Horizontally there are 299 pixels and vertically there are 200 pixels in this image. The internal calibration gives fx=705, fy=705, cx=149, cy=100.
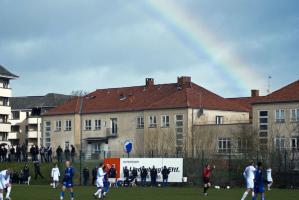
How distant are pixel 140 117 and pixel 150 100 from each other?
13.0ft

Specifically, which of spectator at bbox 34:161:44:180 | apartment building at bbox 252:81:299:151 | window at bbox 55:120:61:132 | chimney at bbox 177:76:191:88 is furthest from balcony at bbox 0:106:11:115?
spectator at bbox 34:161:44:180

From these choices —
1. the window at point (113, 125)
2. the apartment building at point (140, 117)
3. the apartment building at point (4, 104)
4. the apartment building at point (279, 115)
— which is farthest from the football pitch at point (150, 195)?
the apartment building at point (4, 104)

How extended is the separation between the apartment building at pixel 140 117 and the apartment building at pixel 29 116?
73.0ft

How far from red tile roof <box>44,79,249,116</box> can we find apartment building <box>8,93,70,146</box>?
23.7m

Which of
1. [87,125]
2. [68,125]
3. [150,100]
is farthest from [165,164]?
[68,125]

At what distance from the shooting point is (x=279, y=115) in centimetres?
9938

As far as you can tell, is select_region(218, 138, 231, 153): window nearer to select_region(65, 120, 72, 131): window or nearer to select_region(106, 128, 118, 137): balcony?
select_region(106, 128, 118, 137): balcony

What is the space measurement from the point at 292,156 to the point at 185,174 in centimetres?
1023

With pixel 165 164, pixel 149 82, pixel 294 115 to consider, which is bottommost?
pixel 165 164

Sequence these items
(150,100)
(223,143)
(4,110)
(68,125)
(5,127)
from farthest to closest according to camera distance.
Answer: (5,127), (4,110), (68,125), (150,100), (223,143)

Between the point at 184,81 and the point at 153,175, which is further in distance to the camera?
the point at 184,81

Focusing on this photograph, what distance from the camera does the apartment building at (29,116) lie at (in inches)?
6073

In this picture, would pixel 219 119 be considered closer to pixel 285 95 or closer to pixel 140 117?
pixel 140 117

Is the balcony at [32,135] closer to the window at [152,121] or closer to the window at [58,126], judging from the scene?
the window at [58,126]
